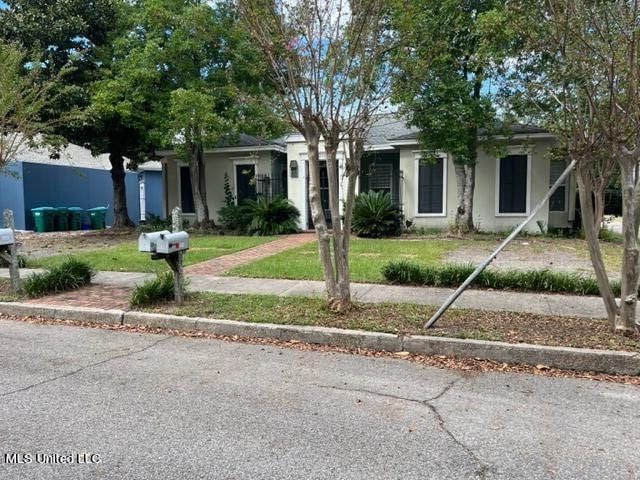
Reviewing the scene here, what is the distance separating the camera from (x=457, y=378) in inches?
178

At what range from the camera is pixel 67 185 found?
23219mm

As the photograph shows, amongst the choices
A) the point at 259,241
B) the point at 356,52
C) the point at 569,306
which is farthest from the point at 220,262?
the point at 569,306

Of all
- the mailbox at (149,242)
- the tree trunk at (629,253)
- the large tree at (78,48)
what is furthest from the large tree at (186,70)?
the tree trunk at (629,253)

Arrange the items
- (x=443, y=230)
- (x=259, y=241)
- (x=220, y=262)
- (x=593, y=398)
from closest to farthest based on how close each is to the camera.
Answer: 1. (x=593, y=398)
2. (x=220, y=262)
3. (x=259, y=241)
4. (x=443, y=230)

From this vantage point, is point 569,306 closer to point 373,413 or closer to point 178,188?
point 373,413

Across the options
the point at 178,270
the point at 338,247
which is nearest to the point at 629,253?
the point at 338,247

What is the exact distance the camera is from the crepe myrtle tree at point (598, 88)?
15.5 ft

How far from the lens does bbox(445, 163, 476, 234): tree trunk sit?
49.9 feet

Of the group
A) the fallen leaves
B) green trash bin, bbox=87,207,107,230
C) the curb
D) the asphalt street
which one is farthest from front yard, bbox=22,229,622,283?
green trash bin, bbox=87,207,107,230

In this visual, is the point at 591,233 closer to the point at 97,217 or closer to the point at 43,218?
the point at 43,218

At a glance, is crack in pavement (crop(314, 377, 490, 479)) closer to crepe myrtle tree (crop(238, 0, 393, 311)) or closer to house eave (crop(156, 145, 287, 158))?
crepe myrtle tree (crop(238, 0, 393, 311))

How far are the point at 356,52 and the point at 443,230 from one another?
1139 centimetres

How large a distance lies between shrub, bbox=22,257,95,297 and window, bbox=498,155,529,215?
41.2 ft

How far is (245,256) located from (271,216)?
17.3 feet
